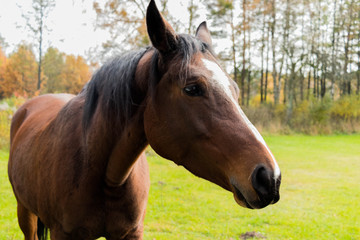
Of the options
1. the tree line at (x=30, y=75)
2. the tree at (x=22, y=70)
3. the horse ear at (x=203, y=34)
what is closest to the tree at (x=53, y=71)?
the tree line at (x=30, y=75)

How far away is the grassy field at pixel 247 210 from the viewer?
15.2 ft

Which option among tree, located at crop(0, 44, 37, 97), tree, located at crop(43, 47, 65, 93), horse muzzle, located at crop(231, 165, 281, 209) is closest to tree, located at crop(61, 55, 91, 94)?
tree, located at crop(43, 47, 65, 93)

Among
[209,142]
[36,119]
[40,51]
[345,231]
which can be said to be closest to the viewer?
[209,142]

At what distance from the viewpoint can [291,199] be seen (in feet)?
21.3

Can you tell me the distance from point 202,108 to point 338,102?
23394 millimetres

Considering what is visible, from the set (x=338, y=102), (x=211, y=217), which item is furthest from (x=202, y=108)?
(x=338, y=102)

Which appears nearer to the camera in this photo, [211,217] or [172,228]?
[172,228]

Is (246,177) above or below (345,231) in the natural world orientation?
above

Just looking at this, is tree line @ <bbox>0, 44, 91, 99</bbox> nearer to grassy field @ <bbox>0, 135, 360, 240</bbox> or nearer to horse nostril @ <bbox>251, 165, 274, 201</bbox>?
grassy field @ <bbox>0, 135, 360, 240</bbox>

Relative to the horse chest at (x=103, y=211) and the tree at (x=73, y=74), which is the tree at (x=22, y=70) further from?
the horse chest at (x=103, y=211)

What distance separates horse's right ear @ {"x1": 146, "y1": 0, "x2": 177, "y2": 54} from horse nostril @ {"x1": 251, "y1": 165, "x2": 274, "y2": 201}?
80 centimetres

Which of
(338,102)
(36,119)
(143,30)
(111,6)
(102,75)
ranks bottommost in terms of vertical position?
(338,102)

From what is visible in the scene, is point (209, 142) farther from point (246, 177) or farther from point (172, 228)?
point (172, 228)

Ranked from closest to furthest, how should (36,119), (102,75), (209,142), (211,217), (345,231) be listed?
(209,142)
(102,75)
(36,119)
(345,231)
(211,217)
